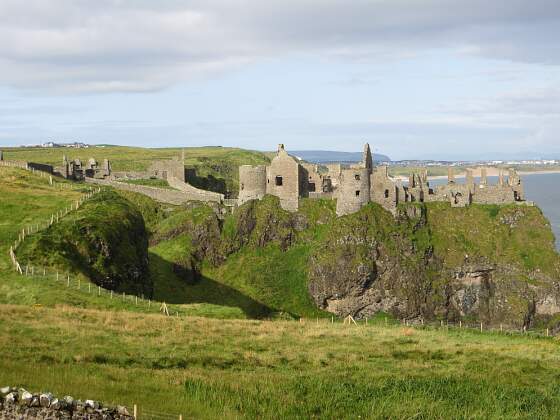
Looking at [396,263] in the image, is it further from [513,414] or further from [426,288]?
[513,414]

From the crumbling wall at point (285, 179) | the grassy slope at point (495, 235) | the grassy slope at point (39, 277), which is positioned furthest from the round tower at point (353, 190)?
the grassy slope at point (39, 277)

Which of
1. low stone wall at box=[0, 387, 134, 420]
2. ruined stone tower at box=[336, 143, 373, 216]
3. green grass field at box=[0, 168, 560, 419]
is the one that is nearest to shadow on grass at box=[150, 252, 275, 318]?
ruined stone tower at box=[336, 143, 373, 216]

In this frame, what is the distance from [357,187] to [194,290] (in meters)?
24.8

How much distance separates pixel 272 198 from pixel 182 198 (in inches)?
663

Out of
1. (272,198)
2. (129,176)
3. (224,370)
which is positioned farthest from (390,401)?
(129,176)

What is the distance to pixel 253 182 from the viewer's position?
107188 mm

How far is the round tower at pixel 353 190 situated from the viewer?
100 metres

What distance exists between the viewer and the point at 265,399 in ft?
88.6

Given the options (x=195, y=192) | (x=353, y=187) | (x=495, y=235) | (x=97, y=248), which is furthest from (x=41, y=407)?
(x=195, y=192)

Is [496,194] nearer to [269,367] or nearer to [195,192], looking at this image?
[195,192]

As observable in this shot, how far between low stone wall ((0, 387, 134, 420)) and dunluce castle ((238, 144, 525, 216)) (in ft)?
267

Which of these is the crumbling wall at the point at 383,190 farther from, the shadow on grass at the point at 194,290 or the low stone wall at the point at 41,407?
the low stone wall at the point at 41,407

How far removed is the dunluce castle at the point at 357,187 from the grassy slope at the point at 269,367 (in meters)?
55.7

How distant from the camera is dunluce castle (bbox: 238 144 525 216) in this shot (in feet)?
332
